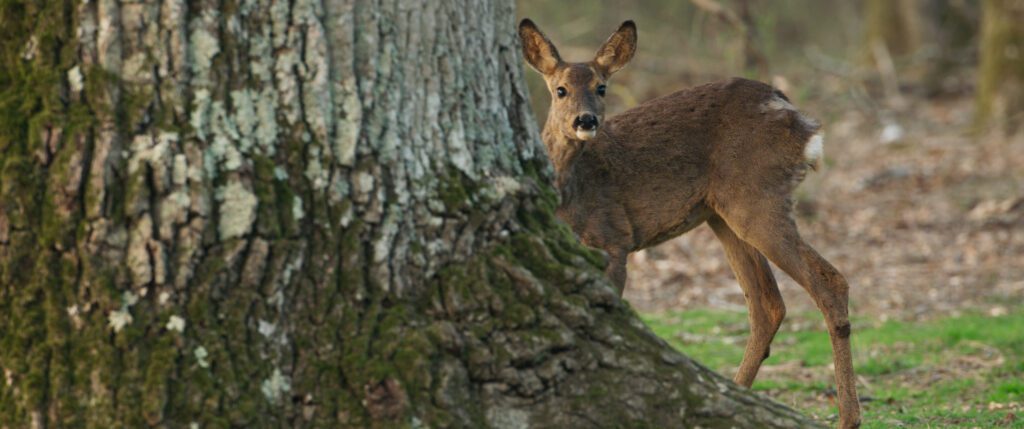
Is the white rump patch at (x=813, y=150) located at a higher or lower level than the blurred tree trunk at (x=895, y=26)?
lower

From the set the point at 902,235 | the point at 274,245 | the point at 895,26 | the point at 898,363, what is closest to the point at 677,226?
the point at 898,363

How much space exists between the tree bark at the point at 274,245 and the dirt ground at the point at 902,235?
6289 mm

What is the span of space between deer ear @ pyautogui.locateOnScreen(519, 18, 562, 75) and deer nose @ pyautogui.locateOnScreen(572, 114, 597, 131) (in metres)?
0.57

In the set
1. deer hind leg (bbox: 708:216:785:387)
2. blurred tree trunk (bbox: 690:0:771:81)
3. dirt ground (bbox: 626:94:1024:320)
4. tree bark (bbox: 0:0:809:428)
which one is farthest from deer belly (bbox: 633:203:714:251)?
blurred tree trunk (bbox: 690:0:771:81)

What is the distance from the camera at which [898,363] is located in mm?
7727

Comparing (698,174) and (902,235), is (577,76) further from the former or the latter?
(902,235)

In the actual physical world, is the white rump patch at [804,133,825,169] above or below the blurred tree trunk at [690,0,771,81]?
below

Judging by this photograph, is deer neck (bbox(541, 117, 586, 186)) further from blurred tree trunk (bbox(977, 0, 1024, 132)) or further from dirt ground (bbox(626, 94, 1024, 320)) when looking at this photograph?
blurred tree trunk (bbox(977, 0, 1024, 132))

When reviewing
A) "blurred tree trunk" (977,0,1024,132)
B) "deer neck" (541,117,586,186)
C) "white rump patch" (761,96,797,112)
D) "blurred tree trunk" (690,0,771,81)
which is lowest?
"deer neck" (541,117,586,186)

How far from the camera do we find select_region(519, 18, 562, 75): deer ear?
22.0 feet

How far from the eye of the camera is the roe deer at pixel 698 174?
620 cm

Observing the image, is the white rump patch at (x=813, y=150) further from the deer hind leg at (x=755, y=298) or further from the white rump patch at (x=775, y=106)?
the deer hind leg at (x=755, y=298)

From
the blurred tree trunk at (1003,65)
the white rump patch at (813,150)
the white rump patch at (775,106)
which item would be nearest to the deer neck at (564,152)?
the white rump patch at (775,106)

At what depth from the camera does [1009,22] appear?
53.3 ft
